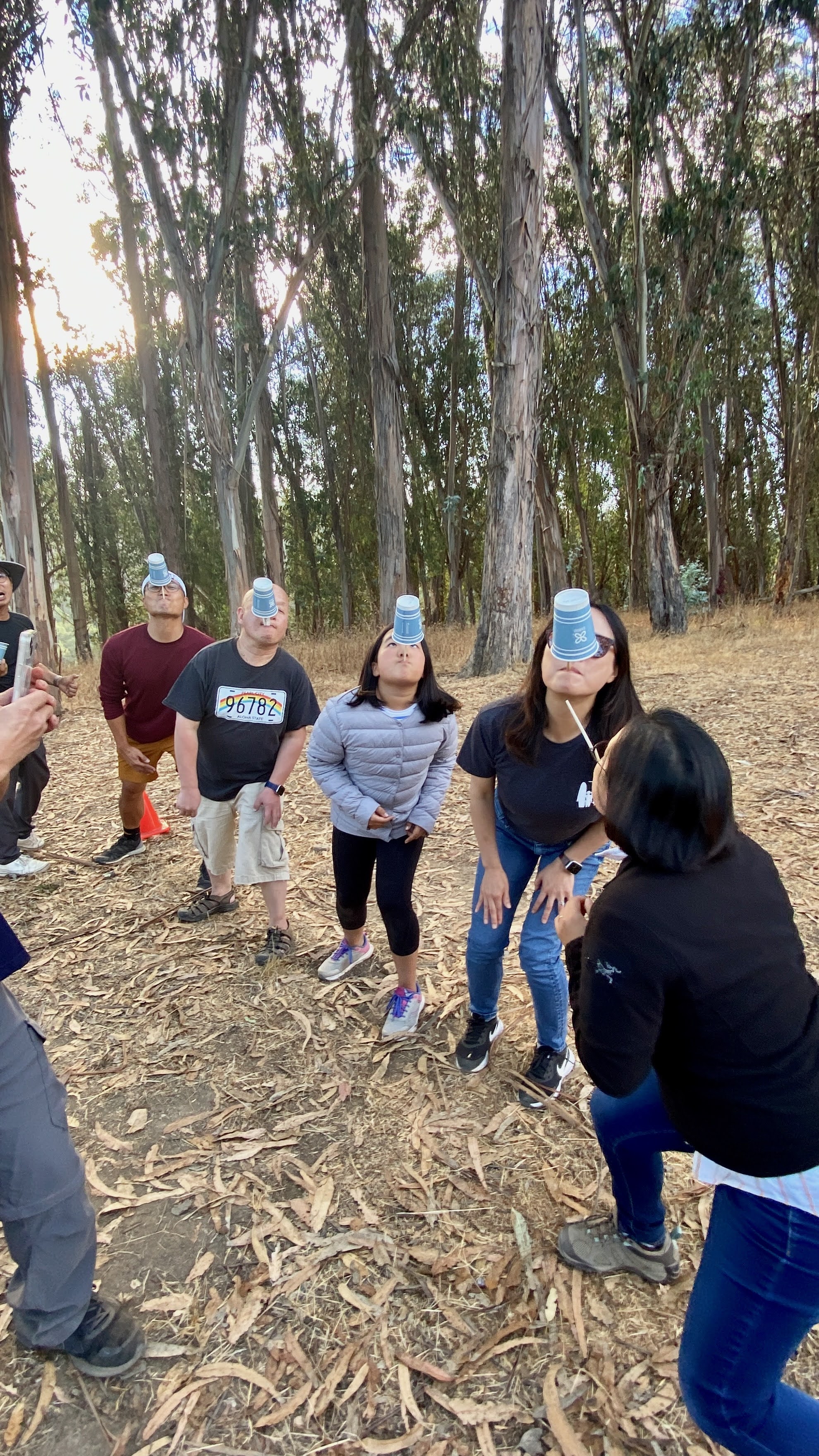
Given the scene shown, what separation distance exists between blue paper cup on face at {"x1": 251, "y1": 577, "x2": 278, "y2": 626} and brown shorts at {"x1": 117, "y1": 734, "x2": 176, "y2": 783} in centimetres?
161

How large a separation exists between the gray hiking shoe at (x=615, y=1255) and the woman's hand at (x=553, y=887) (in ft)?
2.89

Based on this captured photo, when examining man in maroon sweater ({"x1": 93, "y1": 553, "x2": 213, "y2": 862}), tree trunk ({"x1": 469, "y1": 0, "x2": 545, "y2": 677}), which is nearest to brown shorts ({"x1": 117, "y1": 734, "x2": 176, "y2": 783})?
man in maroon sweater ({"x1": 93, "y1": 553, "x2": 213, "y2": 862})

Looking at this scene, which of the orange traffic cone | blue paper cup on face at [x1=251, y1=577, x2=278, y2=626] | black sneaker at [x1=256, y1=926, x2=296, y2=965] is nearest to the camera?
blue paper cup on face at [x1=251, y1=577, x2=278, y2=626]

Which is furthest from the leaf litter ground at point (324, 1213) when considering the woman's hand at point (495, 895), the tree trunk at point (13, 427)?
the tree trunk at point (13, 427)

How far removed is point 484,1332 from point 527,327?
10585 mm

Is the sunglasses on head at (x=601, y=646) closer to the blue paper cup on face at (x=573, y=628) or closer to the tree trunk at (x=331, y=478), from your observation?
the blue paper cup on face at (x=573, y=628)

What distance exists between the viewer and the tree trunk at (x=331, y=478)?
2053 cm

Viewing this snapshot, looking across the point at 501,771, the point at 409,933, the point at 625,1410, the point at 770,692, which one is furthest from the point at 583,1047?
the point at 770,692

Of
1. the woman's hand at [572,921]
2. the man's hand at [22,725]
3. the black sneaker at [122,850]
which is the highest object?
the man's hand at [22,725]

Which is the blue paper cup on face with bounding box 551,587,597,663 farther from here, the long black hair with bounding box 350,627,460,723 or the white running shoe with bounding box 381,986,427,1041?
the white running shoe with bounding box 381,986,427,1041

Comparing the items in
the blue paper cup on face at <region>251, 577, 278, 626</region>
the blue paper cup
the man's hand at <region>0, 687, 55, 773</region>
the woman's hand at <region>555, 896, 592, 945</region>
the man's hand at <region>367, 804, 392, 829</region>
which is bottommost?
the man's hand at <region>367, 804, 392, 829</region>

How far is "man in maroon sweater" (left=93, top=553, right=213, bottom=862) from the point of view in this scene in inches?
172

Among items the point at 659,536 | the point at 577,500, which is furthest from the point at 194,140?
the point at 577,500

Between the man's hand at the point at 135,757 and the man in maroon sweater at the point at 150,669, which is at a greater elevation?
the man in maroon sweater at the point at 150,669
